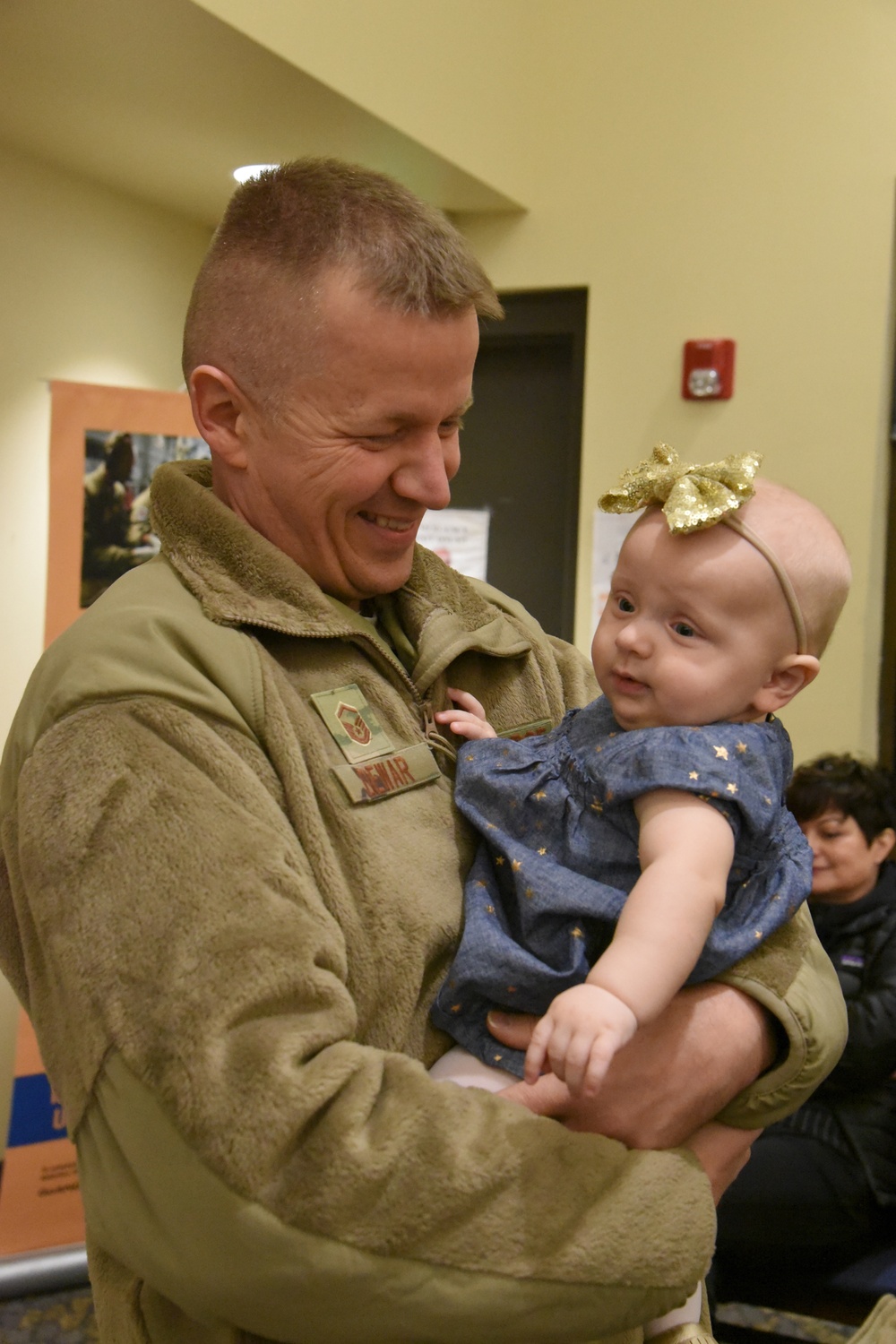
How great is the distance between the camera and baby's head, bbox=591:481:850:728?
1315 mm

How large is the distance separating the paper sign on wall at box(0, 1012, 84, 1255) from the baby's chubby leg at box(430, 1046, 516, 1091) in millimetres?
2088

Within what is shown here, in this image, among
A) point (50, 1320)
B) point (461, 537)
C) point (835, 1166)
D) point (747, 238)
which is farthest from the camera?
point (461, 537)

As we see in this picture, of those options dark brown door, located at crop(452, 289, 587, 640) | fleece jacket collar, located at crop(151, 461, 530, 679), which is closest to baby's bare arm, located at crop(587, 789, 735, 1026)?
fleece jacket collar, located at crop(151, 461, 530, 679)

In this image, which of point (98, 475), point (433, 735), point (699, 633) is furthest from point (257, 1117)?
point (98, 475)

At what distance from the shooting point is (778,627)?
133 centimetres

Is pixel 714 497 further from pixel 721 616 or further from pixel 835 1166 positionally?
pixel 835 1166

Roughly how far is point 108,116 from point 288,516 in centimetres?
211

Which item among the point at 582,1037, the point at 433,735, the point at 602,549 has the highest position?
the point at 602,549

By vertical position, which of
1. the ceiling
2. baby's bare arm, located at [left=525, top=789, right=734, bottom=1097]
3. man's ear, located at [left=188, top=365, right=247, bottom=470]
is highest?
the ceiling

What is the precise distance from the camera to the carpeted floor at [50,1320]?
3033 mm

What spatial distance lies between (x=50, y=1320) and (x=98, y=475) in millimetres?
2071

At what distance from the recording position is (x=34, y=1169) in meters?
3.14

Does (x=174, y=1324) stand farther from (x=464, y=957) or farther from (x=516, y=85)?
(x=516, y=85)

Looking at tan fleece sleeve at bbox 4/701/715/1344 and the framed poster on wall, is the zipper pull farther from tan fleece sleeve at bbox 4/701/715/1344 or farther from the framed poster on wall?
the framed poster on wall
